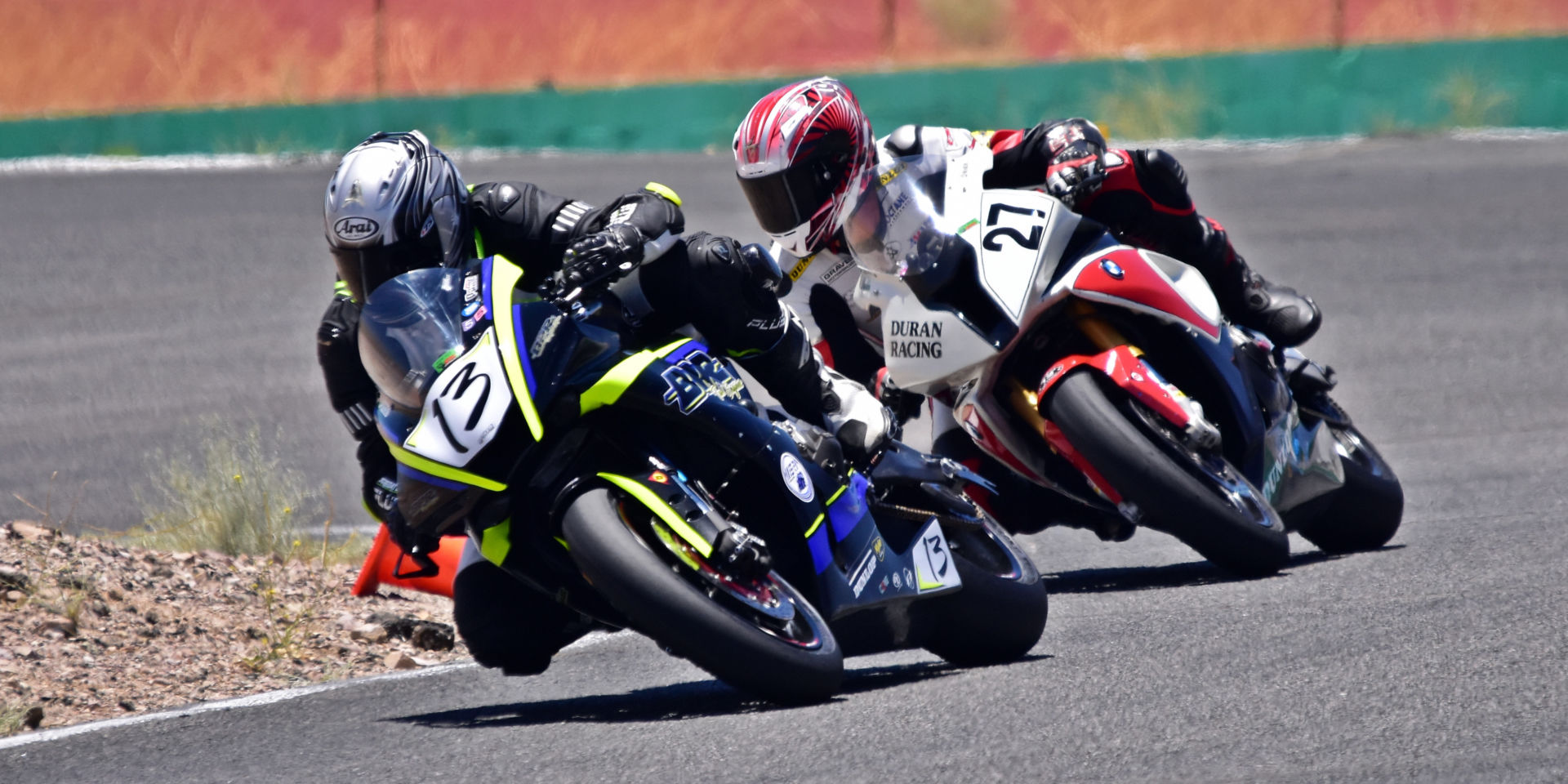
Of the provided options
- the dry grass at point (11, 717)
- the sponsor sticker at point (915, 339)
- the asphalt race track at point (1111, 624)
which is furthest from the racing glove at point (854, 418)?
the dry grass at point (11, 717)

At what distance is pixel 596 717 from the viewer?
15.9 feet

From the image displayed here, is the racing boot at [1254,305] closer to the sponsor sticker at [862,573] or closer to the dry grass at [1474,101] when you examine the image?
the sponsor sticker at [862,573]

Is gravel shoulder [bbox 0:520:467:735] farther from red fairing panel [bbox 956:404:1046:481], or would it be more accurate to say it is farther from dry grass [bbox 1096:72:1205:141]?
dry grass [bbox 1096:72:1205:141]

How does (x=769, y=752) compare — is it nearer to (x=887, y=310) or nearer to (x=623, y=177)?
(x=887, y=310)

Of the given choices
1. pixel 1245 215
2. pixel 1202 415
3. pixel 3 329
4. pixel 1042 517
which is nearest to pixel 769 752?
pixel 1202 415

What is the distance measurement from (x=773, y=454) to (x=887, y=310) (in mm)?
1580

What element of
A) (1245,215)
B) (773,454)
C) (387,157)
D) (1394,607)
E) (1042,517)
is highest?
(387,157)

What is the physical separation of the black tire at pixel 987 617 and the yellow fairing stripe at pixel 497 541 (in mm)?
1114

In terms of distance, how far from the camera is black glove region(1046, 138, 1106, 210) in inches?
256

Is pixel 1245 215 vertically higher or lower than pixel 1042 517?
lower

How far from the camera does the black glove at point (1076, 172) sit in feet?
21.3

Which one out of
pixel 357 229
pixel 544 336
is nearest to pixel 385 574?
pixel 357 229

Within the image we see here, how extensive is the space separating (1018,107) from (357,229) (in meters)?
14.5

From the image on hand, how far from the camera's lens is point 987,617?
520 cm
